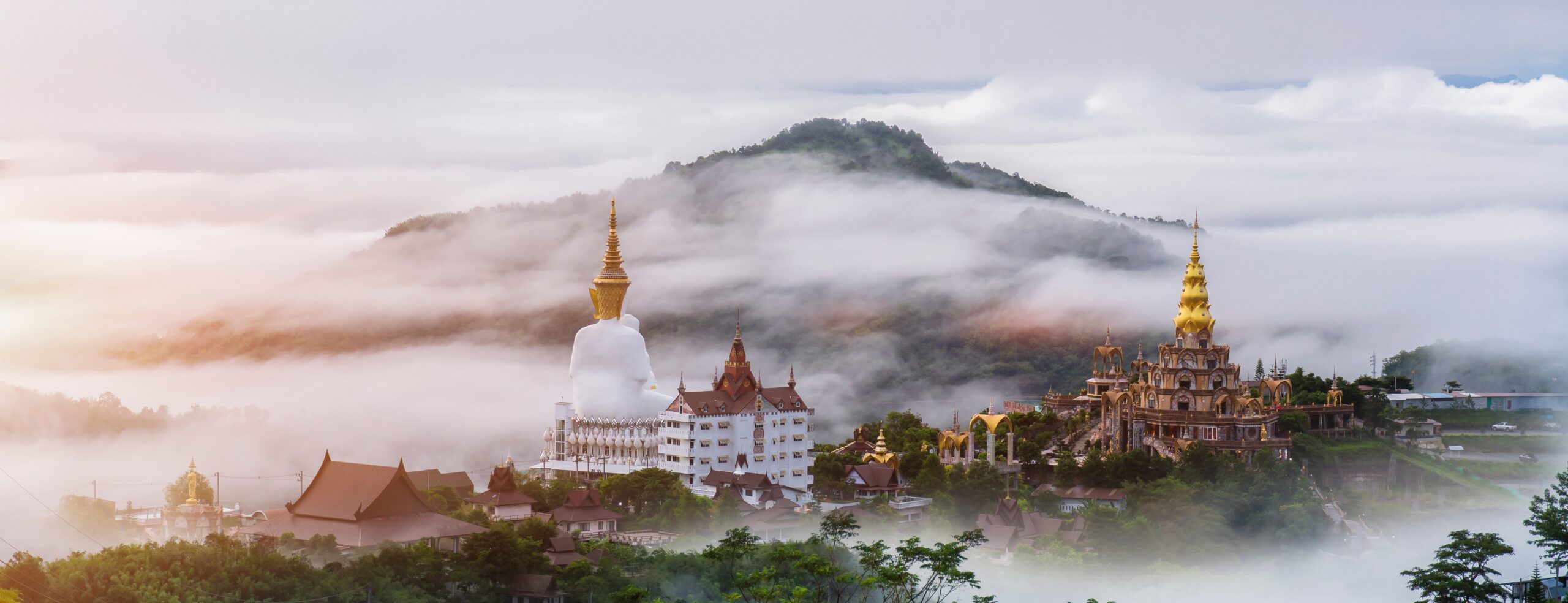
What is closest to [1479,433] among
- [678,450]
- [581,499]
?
[678,450]

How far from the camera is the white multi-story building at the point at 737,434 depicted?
3984cm

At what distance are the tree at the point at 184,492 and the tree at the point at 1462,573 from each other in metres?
21.3

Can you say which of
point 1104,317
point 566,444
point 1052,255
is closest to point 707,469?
point 566,444

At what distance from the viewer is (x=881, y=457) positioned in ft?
139

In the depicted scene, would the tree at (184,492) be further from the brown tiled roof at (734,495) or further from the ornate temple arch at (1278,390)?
the ornate temple arch at (1278,390)

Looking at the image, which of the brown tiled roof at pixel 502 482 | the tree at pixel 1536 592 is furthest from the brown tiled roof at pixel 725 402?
the tree at pixel 1536 592

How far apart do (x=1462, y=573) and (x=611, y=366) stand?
62.9 feet

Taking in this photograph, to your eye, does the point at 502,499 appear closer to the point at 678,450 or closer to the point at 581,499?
the point at 581,499

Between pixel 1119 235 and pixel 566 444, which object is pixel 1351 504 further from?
pixel 1119 235

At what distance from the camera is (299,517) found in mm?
31297

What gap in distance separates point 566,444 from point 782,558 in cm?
1195

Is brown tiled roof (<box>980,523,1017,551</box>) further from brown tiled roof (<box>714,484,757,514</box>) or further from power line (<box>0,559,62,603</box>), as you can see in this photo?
power line (<box>0,559,62,603</box>)

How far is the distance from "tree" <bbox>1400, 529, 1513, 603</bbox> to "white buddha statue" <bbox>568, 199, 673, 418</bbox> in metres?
17.1

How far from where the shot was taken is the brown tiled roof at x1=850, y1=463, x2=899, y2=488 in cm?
4031
